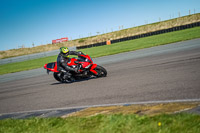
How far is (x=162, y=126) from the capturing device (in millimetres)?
3332

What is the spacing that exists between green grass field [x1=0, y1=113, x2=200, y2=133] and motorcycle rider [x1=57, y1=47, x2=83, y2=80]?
5050 mm

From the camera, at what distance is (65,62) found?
1012 centimetres

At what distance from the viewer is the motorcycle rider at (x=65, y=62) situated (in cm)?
984

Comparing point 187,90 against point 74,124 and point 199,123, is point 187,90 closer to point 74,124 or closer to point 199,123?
point 199,123

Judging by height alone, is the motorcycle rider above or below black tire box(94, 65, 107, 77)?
above

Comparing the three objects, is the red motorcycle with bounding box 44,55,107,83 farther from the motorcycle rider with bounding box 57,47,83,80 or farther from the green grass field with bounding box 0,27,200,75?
the green grass field with bounding box 0,27,200,75

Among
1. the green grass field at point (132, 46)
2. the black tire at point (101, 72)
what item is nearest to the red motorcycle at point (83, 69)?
the black tire at point (101, 72)

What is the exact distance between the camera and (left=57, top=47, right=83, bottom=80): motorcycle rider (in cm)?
984

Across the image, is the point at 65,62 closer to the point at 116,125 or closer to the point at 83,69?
the point at 83,69

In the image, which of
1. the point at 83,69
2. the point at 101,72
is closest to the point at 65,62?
the point at 83,69

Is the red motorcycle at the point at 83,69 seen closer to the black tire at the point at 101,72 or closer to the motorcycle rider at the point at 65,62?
the black tire at the point at 101,72

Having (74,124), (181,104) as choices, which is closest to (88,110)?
(74,124)

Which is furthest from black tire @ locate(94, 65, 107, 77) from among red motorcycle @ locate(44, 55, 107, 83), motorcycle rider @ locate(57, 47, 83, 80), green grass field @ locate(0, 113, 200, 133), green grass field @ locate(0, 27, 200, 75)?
green grass field @ locate(0, 27, 200, 75)

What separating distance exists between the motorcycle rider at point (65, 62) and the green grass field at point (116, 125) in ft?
16.6
